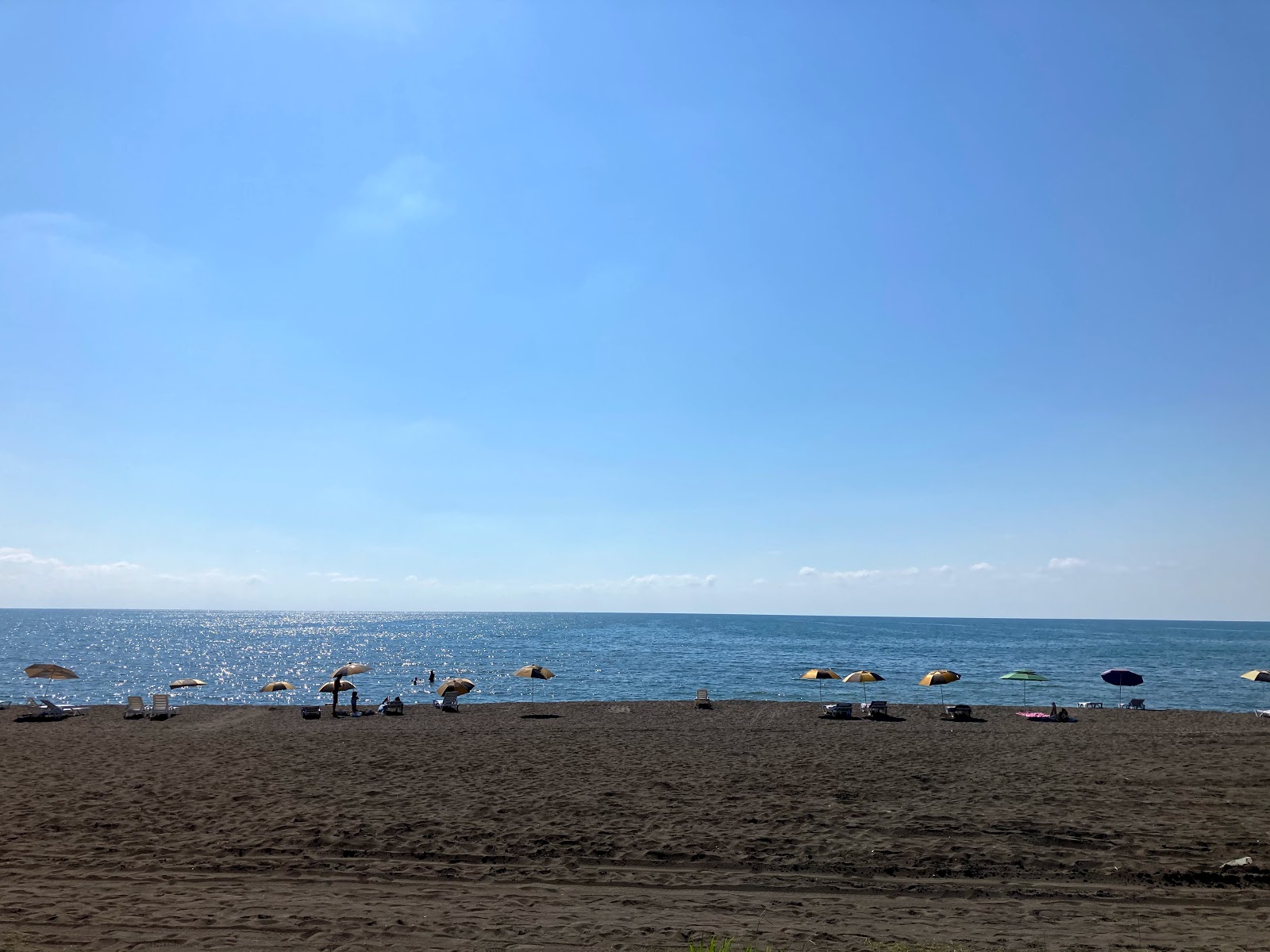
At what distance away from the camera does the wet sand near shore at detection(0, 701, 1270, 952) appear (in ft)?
28.0

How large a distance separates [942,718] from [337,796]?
74.8 ft

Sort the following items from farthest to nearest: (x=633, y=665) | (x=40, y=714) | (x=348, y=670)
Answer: (x=633, y=665) → (x=348, y=670) → (x=40, y=714)

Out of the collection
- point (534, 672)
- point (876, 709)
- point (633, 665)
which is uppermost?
point (534, 672)

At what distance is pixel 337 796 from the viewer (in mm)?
14438

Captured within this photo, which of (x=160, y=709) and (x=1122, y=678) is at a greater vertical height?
(x=1122, y=678)

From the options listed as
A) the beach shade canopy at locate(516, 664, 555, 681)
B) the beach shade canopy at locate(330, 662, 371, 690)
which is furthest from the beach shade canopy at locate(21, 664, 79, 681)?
the beach shade canopy at locate(516, 664, 555, 681)

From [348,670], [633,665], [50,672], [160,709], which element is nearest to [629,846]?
[348,670]

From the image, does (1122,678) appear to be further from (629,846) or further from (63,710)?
(63,710)

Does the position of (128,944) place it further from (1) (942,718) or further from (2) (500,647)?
(2) (500,647)

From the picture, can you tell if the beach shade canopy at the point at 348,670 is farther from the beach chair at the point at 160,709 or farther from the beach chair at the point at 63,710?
the beach chair at the point at 63,710

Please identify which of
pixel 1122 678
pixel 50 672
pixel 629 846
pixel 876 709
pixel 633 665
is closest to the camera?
pixel 629 846

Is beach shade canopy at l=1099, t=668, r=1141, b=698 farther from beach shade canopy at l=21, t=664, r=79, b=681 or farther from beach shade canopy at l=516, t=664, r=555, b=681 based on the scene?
beach shade canopy at l=21, t=664, r=79, b=681

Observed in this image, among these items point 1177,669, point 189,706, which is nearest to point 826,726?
point 189,706

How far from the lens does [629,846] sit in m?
11.4
